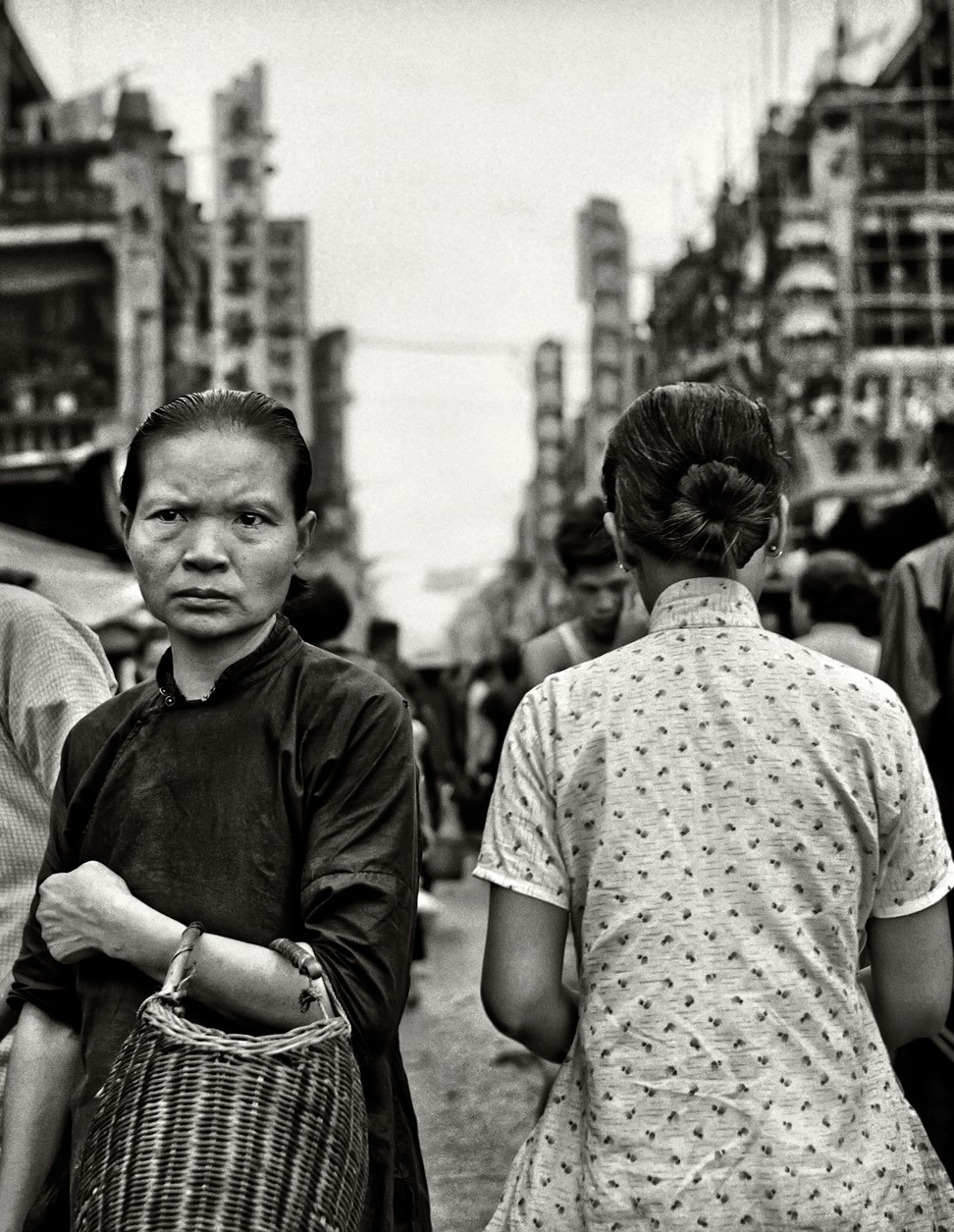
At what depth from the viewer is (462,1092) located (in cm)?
510

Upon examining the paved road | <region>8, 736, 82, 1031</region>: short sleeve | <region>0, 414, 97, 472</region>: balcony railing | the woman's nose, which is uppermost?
<region>0, 414, 97, 472</region>: balcony railing

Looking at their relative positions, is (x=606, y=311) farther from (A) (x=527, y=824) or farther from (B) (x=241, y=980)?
(B) (x=241, y=980)

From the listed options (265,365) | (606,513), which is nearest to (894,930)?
(606,513)

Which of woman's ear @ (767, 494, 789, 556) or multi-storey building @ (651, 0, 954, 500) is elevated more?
multi-storey building @ (651, 0, 954, 500)

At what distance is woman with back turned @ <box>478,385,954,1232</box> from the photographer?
160 cm

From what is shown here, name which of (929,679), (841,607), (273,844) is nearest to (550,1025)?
(273,844)

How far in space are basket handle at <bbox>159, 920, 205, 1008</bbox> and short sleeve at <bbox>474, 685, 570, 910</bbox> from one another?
366 millimetres

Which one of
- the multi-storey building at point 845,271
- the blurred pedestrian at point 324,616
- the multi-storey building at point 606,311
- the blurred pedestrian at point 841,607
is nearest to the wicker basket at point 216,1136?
the blurred pedestrian at point 841,607

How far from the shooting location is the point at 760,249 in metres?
25.1

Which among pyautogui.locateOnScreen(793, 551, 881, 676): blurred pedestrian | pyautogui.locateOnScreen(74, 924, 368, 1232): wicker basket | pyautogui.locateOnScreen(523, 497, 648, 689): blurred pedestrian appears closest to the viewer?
pyautogui.locateOnScreen(74, 924, 368, 1232): wicker basket

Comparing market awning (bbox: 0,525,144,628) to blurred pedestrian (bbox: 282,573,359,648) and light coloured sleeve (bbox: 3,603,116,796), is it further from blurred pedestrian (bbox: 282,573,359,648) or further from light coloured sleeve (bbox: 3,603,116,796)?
light coloured sleeve (bbox: 3,603,116,796)

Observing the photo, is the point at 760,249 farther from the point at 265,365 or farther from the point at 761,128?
the point at 265,365

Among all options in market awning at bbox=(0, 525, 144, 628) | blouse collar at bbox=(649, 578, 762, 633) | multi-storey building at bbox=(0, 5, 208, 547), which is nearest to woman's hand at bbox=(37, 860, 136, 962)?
blouse collar at bbox=(649, 578, 762, 633)

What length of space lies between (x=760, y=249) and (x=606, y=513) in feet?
80.3
